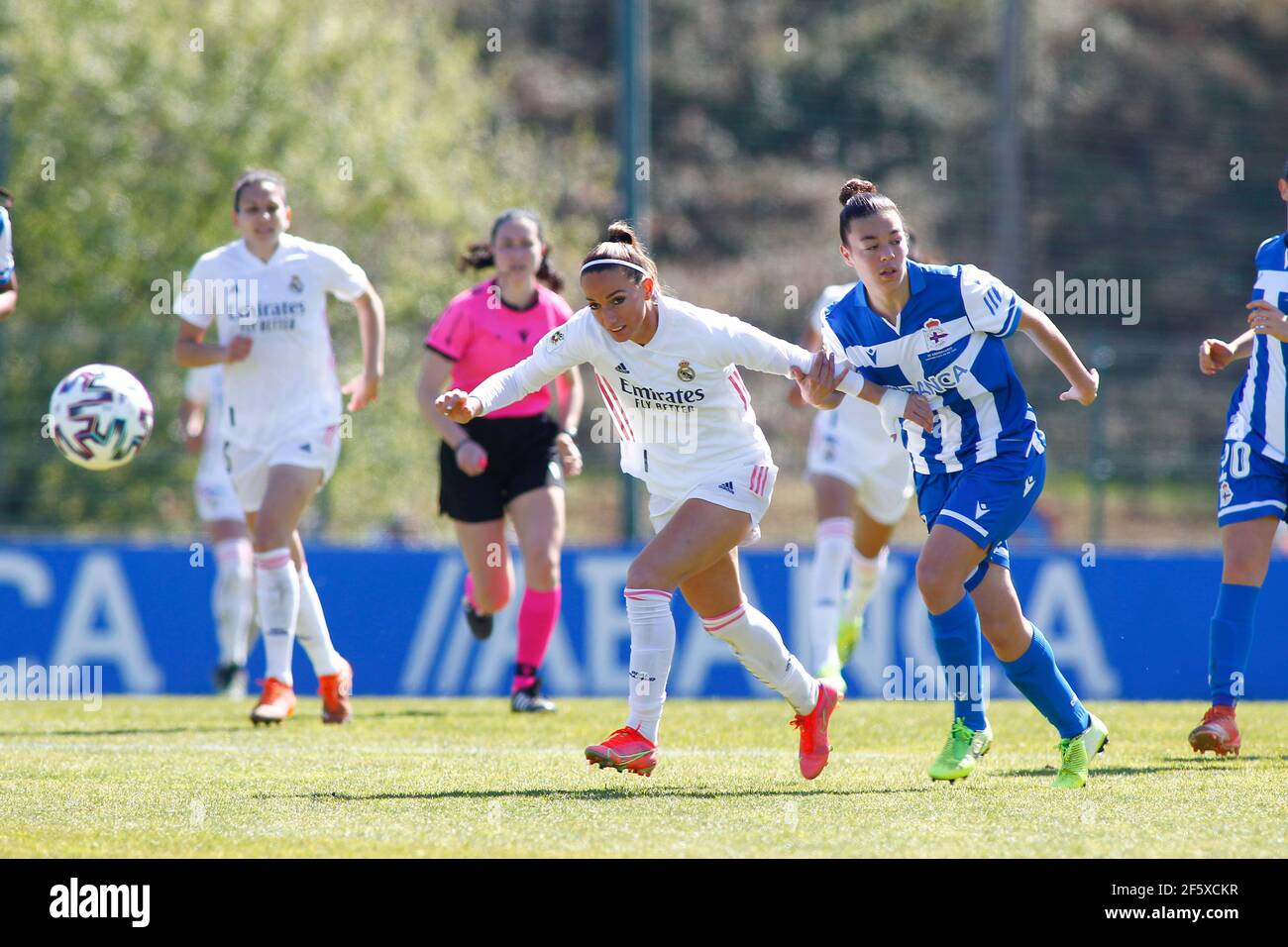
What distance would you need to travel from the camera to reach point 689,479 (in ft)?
20.5

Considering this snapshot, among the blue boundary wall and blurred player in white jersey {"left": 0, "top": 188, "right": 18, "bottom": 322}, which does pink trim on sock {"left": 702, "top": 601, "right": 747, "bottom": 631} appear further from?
the blue boundary wall

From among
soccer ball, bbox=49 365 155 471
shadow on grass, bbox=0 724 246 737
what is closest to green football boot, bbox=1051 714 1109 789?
shadow on grass, bbox=0 724 246 737

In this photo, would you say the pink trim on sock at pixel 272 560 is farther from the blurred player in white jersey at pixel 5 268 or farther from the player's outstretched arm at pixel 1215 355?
the player's outstretched arm at pixel 1215 355

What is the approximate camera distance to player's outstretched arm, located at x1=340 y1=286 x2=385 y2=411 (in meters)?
8.59

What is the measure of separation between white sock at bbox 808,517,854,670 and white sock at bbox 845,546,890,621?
0.33m

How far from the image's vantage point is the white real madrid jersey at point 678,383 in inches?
242

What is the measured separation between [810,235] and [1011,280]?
5433 millimetres

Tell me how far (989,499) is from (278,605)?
12.2 ft

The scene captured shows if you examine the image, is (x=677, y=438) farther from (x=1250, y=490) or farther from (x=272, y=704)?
(x=272, y=704)

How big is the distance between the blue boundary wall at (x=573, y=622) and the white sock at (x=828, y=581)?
5.84 ft

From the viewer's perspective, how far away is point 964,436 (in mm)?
6152

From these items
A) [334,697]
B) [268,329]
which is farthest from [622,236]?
[334,697]

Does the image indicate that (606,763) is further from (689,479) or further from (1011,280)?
(1011,280)
